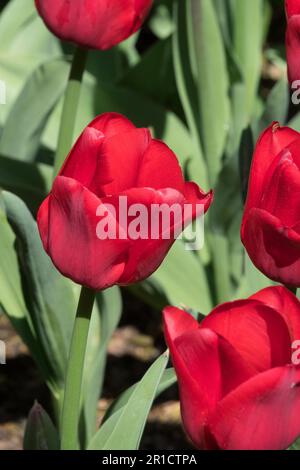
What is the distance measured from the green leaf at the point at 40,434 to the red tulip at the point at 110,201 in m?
0.36

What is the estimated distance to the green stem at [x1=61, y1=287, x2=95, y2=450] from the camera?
78 centimetres

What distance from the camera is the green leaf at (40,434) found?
1.07 meters

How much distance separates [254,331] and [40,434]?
0.46m

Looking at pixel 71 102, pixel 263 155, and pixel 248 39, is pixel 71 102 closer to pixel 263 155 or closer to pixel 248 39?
pixel 263 155

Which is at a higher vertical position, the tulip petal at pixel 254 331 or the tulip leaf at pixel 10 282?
the tulip petal at pixel 254 331

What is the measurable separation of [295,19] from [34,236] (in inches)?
14.2

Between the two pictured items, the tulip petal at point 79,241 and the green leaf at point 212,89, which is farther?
the green leaf at point 212,89

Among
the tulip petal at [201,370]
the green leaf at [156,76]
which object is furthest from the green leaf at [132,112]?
the tulip petal at [201,370]

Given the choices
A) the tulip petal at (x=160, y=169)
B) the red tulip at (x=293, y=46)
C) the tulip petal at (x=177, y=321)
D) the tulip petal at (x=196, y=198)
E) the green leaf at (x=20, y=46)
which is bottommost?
the green leaf at (x=20, y=46)

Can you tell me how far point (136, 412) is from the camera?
85 centimetres

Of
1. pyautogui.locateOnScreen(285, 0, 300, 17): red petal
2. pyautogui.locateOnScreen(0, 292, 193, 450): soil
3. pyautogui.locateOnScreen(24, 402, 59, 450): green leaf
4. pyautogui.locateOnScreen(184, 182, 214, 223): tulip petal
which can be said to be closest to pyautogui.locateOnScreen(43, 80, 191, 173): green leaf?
pyautogui.locateOnScreen(0, 292, 193, 450): soil

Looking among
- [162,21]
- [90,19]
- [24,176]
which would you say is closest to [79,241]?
[90,19]

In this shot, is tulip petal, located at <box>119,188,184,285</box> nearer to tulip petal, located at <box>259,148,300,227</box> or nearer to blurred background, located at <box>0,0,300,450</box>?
tulip petal, located at <box>259,148,300,227</box>

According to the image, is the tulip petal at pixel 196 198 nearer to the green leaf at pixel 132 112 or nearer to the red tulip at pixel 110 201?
the red tulip at pixel 110 201
